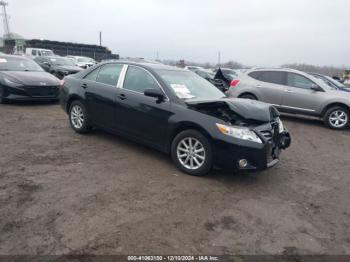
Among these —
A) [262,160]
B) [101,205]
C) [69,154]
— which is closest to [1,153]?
[69,154]

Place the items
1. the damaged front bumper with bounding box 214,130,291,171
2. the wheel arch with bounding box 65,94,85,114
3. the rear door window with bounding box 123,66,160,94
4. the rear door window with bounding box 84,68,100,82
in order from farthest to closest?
the wheel arch with bounding box 65,94,85,114 → the rear door window with bounding box 84,68,100,82 → the rear door window with bounding box 123,66,160,94 → the damaged front bumper with bounding box 214,130,291,171

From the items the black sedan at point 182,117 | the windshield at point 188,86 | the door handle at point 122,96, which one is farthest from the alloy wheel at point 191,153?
the door handle at point 122,96

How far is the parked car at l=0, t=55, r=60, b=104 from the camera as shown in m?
9.77

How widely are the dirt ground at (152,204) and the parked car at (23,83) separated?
3.77 meters

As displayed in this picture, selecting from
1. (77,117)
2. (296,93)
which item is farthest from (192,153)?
(296,93)

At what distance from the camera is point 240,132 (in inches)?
182

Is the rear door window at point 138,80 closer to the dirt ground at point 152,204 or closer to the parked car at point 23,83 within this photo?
the dirt ground at point 152,204

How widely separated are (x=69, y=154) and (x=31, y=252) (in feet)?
9.38

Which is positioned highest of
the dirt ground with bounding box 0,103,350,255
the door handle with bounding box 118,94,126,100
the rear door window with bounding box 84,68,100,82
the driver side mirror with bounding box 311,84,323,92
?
the rear door window with bounding box 84,68,100,82

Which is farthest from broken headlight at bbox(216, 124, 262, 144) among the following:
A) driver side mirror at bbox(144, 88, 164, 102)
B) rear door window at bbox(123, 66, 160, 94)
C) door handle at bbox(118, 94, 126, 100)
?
door handle at bbox(118, 94, 126, 100)

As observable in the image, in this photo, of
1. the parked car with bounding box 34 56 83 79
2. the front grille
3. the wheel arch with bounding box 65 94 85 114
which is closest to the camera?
the wheel arch with bounding box 65 94 85 114

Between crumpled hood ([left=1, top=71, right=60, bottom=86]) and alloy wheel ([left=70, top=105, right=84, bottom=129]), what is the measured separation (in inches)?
146

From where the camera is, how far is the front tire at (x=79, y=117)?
6.69 meters

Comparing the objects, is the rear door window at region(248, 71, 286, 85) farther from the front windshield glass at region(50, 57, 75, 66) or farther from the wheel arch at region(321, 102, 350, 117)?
the front windshield glass at region(50, 57, 75, 66)
